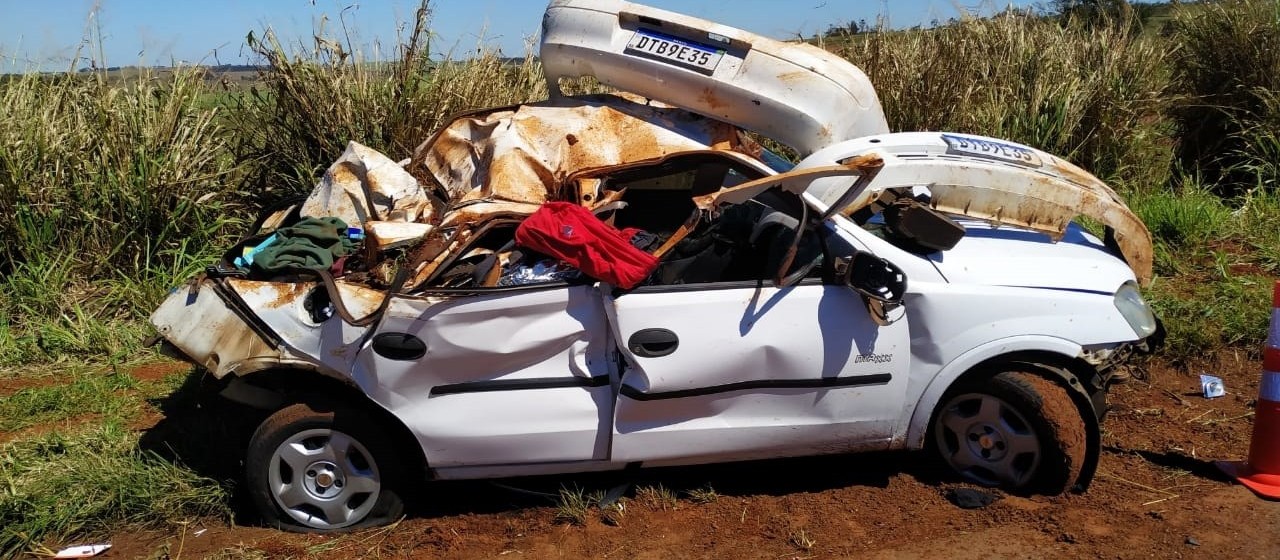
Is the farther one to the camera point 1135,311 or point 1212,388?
point 1212,388

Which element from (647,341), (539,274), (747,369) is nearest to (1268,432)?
(747,369)

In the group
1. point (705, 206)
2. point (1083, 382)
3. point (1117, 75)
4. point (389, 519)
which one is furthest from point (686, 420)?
point (1117, 75)

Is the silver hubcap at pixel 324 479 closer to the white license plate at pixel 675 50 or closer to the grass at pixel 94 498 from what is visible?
the grass at pixel 94 498

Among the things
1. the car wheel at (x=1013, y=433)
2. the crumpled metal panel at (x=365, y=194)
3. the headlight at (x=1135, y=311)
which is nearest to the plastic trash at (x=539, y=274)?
the crumpled metal panel at (x=365, y=194)

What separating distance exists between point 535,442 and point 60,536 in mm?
2212

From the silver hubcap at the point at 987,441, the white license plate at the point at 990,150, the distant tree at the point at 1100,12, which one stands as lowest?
the silver hubcap at the point at 987,441

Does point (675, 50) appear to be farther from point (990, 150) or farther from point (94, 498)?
point (94, 498)

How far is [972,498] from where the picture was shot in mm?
4195

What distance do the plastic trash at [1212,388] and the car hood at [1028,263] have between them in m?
1.52

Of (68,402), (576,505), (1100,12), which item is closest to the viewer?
(576,505)

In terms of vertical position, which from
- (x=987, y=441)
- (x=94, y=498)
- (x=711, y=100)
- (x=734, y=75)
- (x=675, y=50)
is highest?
(x=675, y=50)

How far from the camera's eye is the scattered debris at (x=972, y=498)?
4172 millimetres

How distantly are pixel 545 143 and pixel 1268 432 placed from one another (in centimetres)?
388

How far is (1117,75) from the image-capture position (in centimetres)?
865
